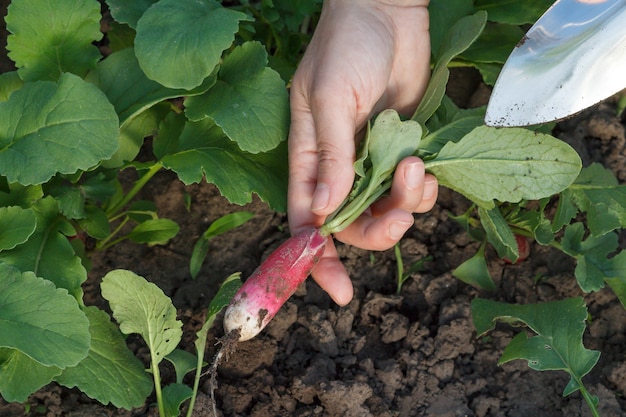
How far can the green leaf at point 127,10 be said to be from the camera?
6.03 feet

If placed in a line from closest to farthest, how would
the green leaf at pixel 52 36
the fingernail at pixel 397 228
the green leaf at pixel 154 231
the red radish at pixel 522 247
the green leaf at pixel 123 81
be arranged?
the fingernail at pixel 397 228 → the green leaf at pixel 52 36 → the green leaf at pixel 123 81 → the green leaf at pixel 154 231 → the red radish at pixel 522 247

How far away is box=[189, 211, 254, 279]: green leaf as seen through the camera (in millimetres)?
2096

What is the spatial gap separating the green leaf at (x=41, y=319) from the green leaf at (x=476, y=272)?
3.37ft

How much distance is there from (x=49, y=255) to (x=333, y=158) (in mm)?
717

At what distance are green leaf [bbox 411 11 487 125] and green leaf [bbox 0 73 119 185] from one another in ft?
2.44

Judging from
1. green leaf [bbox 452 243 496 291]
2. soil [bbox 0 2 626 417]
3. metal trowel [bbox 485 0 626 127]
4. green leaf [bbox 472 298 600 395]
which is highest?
metal trowel [bbox 485 0 626 127]

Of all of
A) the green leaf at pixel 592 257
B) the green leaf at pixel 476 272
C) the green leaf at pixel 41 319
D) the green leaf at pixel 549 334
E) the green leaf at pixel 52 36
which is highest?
the green leaf at pixel 52 36

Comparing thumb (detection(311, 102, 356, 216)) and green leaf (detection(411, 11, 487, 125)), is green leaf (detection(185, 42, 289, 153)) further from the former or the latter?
green leaf (detection(411, 11, 487, 125))

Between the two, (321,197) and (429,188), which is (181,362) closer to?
(321,197)

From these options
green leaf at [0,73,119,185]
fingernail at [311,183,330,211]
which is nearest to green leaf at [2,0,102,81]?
green leaf at [0,73,119,185]

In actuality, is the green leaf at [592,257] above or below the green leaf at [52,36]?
below

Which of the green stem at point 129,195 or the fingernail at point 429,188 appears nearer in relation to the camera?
the fingernail at point 429,188

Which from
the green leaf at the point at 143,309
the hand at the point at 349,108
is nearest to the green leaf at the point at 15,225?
the green leaf at the point at 143,309

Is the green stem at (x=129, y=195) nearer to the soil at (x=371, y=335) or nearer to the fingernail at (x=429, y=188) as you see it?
the soil at (x=371, y=335)
